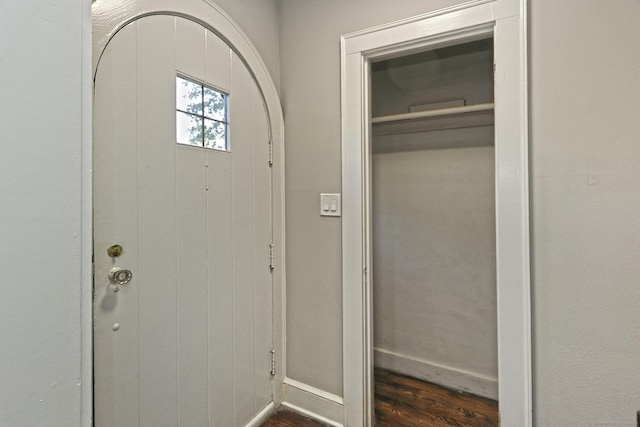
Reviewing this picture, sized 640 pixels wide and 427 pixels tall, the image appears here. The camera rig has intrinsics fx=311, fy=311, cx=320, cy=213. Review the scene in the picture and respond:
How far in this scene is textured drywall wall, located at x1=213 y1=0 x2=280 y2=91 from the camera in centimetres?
153

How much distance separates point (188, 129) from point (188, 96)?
0.13 m

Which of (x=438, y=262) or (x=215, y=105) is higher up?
(x=215, y=105)

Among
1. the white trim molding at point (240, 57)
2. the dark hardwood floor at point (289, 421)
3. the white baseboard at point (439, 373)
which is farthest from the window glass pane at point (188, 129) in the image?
the white baseboard at point (439, 373)

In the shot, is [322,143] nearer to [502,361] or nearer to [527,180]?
[527,180]

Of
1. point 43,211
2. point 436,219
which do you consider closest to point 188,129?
point 43,211

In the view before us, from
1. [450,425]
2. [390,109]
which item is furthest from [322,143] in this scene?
[450,425]

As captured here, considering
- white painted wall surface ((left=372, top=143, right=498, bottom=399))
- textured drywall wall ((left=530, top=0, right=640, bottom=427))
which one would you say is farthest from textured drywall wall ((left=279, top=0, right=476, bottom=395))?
textured drywall wall ((left=530, top=0, right=640, bottom=427))

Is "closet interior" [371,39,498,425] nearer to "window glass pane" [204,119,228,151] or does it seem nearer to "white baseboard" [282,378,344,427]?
"white baseboard" [282,378,344,427]

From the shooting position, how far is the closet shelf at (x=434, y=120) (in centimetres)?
188

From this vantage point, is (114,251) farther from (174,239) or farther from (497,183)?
(497,183)

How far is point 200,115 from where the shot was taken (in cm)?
134

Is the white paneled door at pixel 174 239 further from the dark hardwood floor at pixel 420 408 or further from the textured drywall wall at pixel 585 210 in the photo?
the textured drywall wall at pixel 585 210

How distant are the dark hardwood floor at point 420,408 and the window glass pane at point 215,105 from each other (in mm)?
1625

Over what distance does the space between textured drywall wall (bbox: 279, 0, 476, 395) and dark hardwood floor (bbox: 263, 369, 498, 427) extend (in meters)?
0.25
